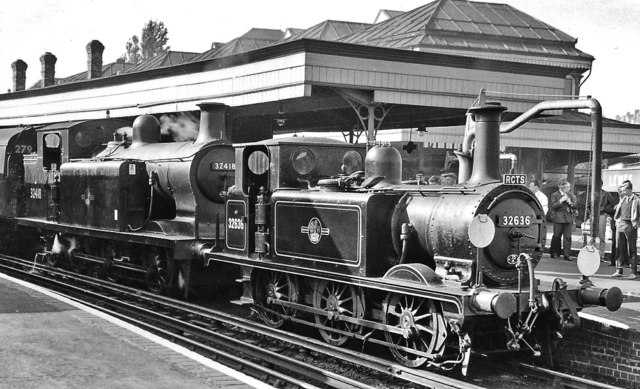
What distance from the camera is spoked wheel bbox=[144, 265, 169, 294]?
11680 mm

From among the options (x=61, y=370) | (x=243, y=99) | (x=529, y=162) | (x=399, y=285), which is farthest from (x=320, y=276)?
(x=529, y=162)

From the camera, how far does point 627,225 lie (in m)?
12.6

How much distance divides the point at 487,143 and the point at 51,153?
10497 millimetres

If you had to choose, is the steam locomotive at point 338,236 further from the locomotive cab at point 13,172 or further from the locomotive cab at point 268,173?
the locomotive cab at point 13,172

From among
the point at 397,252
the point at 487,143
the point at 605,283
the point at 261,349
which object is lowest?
the point at 261,349

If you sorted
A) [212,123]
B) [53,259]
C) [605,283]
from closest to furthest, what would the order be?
[605,283], [212,123], [53,259]

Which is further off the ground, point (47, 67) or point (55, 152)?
point (47, 67)

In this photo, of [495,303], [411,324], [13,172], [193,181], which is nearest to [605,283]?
[411,324]

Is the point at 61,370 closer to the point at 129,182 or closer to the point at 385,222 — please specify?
the point at 385,222

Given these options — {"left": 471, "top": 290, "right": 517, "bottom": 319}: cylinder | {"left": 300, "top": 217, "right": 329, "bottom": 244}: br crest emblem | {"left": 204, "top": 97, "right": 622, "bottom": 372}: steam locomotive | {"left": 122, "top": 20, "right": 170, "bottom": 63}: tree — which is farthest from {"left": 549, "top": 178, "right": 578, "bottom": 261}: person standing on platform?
{"left": 122, "top": 20, "right": 170, "bottom": 63}: tree

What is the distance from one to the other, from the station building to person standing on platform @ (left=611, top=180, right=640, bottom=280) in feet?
11.1

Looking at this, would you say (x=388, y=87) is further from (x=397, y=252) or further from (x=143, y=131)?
(x=397, y=252)

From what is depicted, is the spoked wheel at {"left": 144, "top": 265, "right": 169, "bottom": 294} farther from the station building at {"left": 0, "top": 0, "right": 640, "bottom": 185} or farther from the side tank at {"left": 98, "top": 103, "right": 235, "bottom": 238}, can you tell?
the station building at {"left": 0, "top": 0, "right": 640, "bottom": 185}

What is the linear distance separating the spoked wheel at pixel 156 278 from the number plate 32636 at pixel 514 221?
613 centimetres
